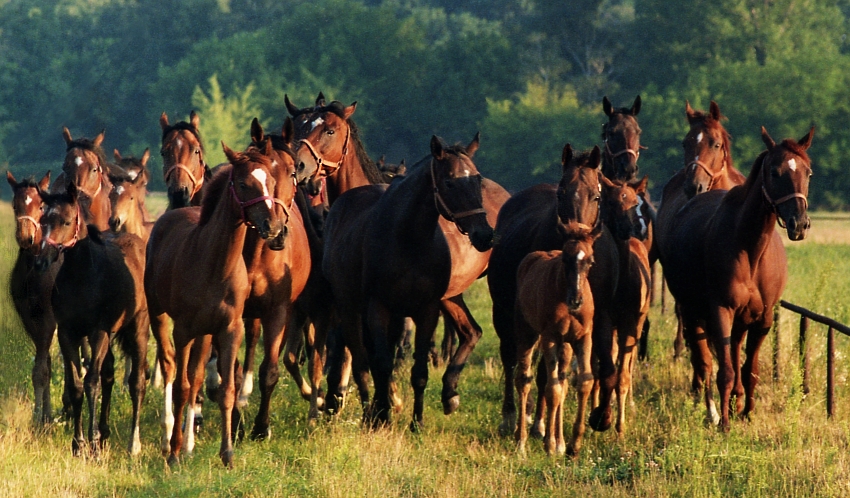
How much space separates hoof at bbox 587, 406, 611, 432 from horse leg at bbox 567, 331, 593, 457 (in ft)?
0.99

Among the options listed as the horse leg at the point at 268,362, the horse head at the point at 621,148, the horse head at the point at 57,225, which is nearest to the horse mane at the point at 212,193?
the horse leg at the point at 268,362

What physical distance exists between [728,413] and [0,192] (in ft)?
20.5

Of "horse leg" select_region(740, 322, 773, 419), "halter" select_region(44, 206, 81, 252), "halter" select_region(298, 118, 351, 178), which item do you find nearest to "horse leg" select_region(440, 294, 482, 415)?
"halter" select_region(298, 118, 351, 178)

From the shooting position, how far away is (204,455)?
783 cm

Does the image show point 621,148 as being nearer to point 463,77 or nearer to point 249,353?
point 249,353

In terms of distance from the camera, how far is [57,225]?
839 centimetres

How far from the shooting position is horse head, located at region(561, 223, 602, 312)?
7.51m

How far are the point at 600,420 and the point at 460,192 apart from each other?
190cm

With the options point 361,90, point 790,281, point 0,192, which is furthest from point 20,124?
point 0,192

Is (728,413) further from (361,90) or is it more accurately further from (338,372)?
(361,90)

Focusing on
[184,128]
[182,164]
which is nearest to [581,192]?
[182,164]

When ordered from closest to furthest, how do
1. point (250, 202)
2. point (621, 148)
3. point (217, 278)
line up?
point (250, 202) < point (217, 278) < point (621, 148)

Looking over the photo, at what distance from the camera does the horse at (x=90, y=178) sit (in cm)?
1054

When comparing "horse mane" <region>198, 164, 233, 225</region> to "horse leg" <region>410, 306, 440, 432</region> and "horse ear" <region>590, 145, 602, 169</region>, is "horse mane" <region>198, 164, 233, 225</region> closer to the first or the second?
"horse leg" <region>410, 306, 440, 432</region>
